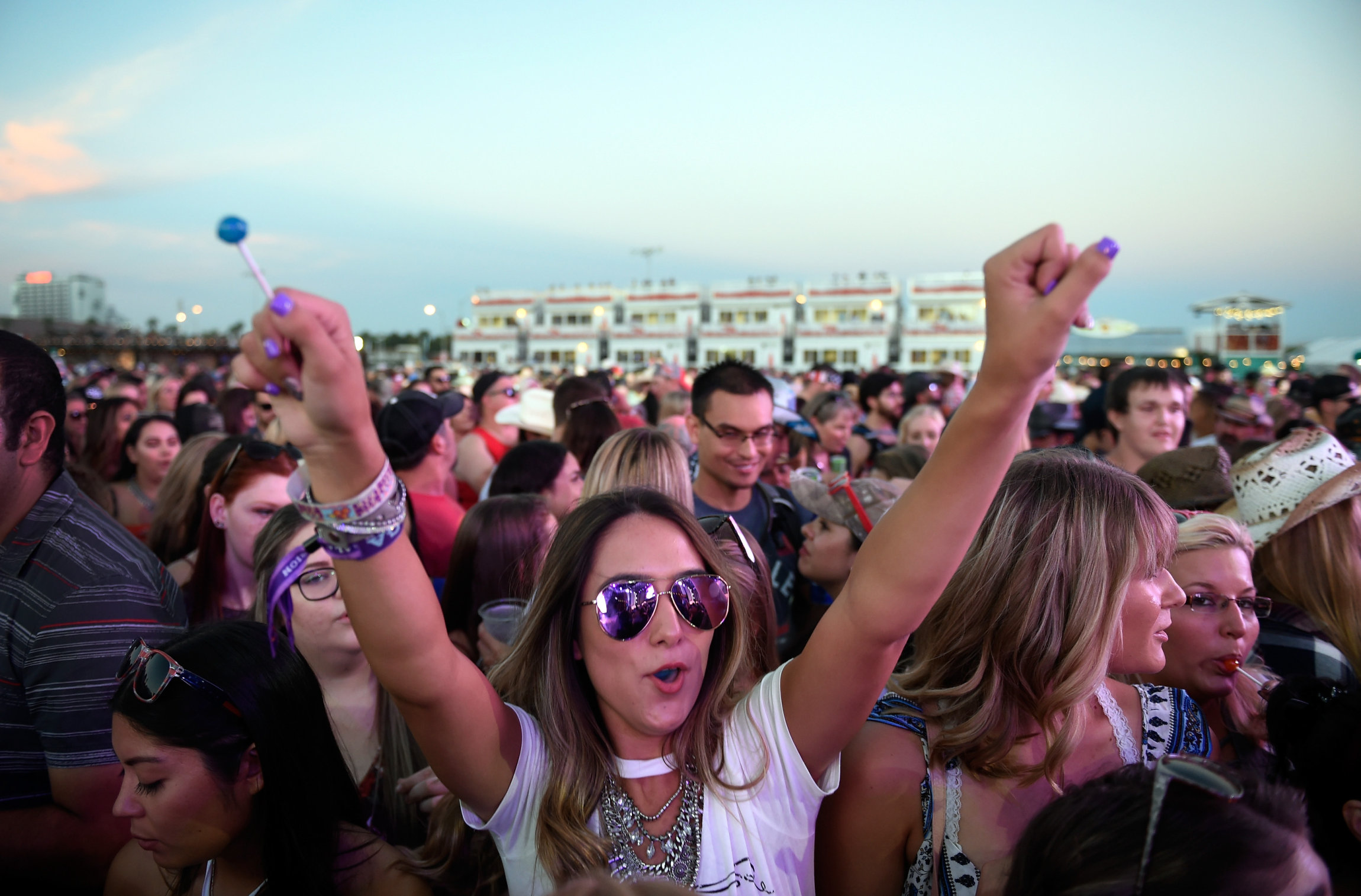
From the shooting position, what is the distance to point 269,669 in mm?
1854

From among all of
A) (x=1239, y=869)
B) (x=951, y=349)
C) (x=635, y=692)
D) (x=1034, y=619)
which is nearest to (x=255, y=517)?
(x=635, y=692)

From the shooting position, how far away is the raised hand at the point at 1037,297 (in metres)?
1.05

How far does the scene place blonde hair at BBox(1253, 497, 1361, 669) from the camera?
9.01ft

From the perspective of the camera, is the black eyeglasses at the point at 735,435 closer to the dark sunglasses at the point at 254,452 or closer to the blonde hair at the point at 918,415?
the dark sunglasses at the point at 254,452

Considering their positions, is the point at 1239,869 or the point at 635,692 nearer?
the point at 1239,869

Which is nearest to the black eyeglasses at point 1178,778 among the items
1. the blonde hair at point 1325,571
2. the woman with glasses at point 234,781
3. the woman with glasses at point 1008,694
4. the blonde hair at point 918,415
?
the woman with glasses at point 1008,694

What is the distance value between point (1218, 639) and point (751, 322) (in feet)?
225

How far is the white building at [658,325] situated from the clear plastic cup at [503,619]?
65947mm

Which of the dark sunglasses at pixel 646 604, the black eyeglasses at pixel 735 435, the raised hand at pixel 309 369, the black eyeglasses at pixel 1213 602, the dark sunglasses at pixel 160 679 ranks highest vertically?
the raised hand at pixel 309 369

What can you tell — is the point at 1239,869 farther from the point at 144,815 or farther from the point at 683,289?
the point at 683,289

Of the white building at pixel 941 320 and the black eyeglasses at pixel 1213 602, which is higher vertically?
the white building at pixel 941 320

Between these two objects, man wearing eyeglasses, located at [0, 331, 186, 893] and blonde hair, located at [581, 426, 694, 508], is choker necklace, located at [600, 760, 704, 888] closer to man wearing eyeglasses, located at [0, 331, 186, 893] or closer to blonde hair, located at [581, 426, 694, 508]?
man wearing eyeglasses, located at [0, 331, 186, 893]

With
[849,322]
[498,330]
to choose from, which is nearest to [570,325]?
[498,330]

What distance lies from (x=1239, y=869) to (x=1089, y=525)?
81 cm
